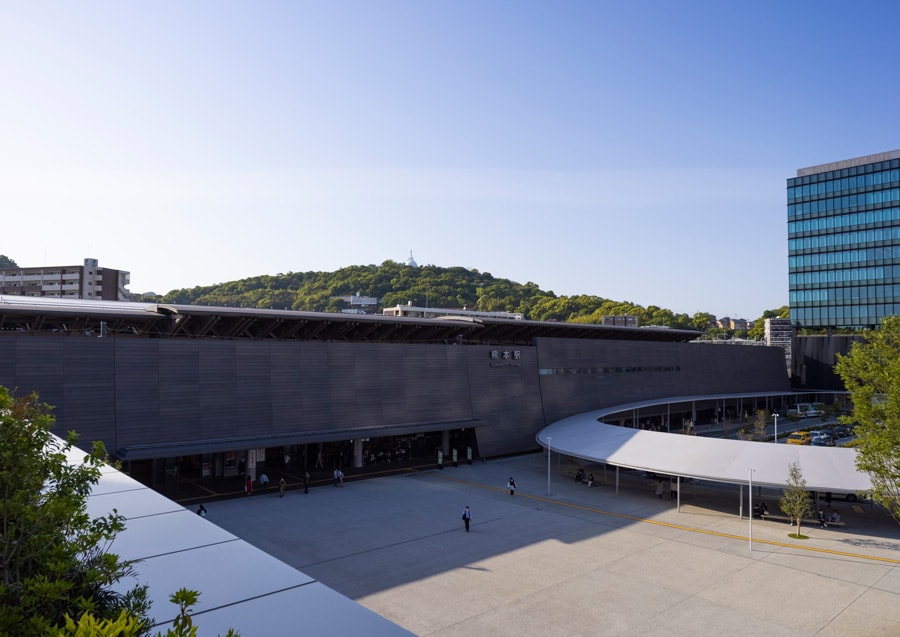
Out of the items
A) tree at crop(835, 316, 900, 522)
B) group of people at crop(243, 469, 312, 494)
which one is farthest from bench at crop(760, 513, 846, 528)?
group of people at crop(243, 469, 312, 494)

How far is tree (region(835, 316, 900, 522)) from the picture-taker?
18.5 meters

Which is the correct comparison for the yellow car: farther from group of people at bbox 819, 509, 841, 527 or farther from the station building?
group of people at bbox 819, 509, 841, 527

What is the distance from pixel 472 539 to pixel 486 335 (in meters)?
27.5

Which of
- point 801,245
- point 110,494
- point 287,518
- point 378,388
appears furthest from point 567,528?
point 801,245

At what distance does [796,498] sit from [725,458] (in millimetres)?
4023

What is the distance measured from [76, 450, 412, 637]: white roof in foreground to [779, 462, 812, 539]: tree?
25055 millimetres

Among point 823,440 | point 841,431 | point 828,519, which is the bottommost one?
point 841,431

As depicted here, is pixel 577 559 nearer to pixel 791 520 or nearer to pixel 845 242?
pixel 791 520

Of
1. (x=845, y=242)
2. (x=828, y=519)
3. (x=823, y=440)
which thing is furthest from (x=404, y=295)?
(x=828, y=519)

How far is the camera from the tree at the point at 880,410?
18531mm

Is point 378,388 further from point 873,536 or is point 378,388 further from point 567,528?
point 873,536

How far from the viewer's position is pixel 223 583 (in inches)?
312

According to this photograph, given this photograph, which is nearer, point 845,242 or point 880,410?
point 880,410

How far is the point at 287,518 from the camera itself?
2803cm
